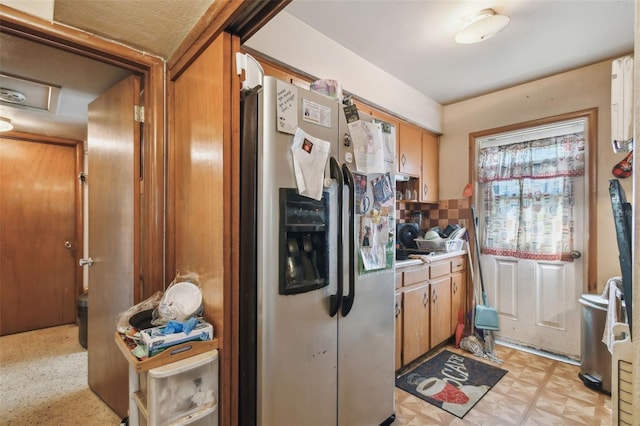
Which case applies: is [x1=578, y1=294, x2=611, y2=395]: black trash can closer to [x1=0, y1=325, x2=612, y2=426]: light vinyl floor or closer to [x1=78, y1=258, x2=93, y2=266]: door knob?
[x1=0, y1=325, x2=612, y2=426]: light vinyl floor

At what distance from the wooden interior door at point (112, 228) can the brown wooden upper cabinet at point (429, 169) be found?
2600 mm

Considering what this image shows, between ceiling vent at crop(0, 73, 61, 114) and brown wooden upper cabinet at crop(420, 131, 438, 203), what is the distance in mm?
3134

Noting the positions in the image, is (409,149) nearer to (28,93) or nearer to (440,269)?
(440,269)

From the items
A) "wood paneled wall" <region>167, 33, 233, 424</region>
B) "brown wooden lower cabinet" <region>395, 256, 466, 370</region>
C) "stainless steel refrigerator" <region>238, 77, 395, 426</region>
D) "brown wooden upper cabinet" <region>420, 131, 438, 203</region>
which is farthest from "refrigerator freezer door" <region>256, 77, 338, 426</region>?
"brown wooden upper cabinet" <region>420, 131, 438, 203</region>

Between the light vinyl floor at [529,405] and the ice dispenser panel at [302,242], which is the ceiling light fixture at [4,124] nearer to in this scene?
the ice dispenser panel at [302,242]

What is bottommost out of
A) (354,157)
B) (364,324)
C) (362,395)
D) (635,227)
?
(362,395)

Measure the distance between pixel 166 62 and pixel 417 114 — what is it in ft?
7.53

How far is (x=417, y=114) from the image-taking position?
296 cm

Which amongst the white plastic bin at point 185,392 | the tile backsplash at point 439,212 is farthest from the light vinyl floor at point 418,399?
the tile backsplash at point 439,212

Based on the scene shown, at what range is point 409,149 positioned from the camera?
9.55ft

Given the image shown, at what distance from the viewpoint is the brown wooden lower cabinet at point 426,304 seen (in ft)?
7.36

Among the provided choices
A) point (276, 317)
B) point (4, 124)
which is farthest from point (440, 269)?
point (4, 124)

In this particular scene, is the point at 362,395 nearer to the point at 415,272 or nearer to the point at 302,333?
the point at 302,333

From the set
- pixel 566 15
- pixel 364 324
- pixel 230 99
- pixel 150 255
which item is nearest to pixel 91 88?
pixel 150 255
